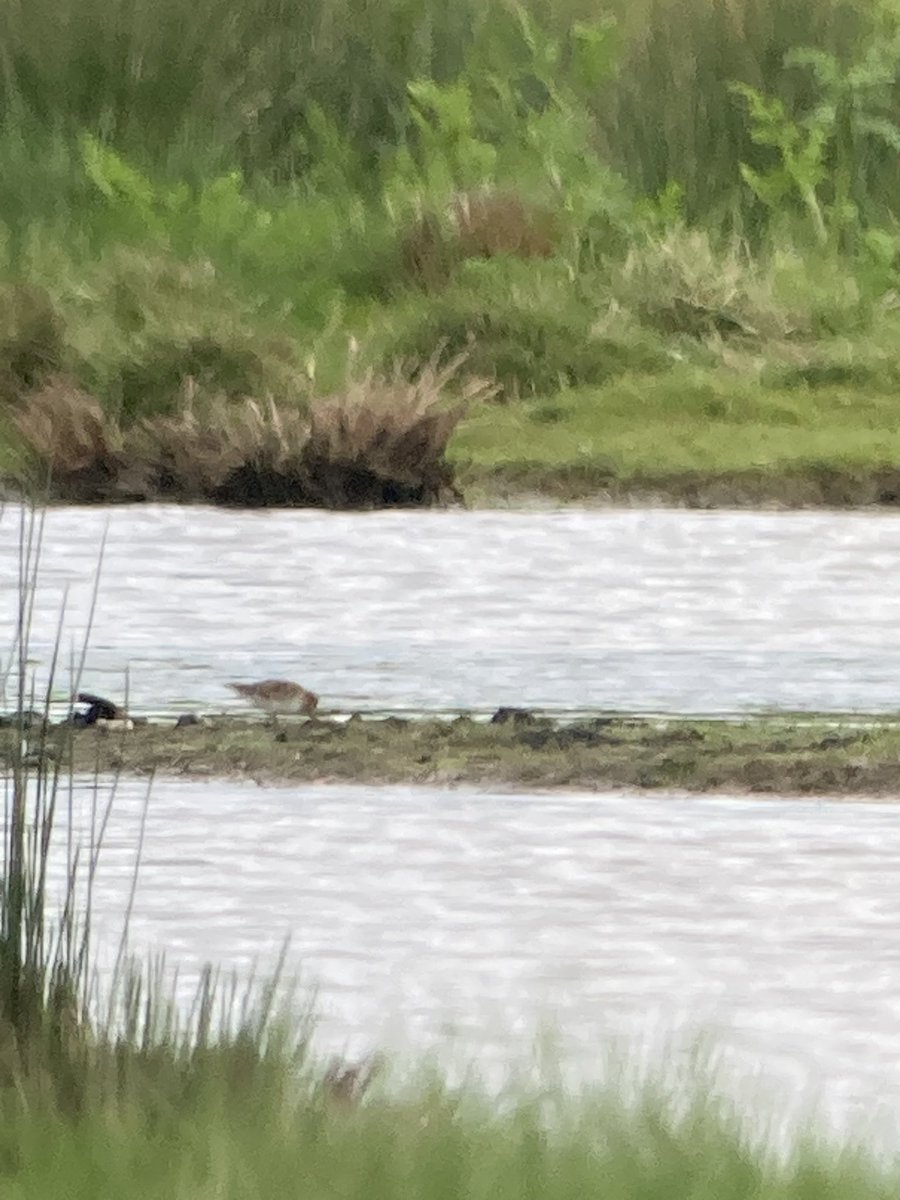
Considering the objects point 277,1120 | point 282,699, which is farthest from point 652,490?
point 277,1120

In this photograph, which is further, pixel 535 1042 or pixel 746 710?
pixel 746 710

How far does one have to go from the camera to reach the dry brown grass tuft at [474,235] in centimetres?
1136

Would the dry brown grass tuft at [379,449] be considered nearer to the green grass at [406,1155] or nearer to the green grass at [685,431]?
the green grass at [685,431]

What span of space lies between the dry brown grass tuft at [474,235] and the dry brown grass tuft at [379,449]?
251cm

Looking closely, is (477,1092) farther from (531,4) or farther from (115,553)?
(531,4)

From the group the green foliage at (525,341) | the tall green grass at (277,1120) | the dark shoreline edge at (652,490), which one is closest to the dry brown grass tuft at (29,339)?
the dark shoreline edge at (652,490)

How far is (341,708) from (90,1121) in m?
2.87

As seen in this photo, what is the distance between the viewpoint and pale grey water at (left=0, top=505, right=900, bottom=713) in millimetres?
5980

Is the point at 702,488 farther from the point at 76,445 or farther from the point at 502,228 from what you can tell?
the point at 502,228

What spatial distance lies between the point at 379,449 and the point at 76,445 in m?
0.88

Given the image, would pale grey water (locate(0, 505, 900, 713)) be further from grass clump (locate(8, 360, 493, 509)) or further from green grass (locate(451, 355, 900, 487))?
green grass (locate(451, 355, 900, 487))

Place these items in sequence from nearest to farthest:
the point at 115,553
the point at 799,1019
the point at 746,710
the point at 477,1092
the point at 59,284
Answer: the point at 477,1092
the point at 799,1019
the point at 746,710
the point at 115,553
the point at 59,284

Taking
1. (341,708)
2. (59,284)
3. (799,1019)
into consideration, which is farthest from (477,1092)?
(59,284)

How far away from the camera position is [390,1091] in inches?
119
